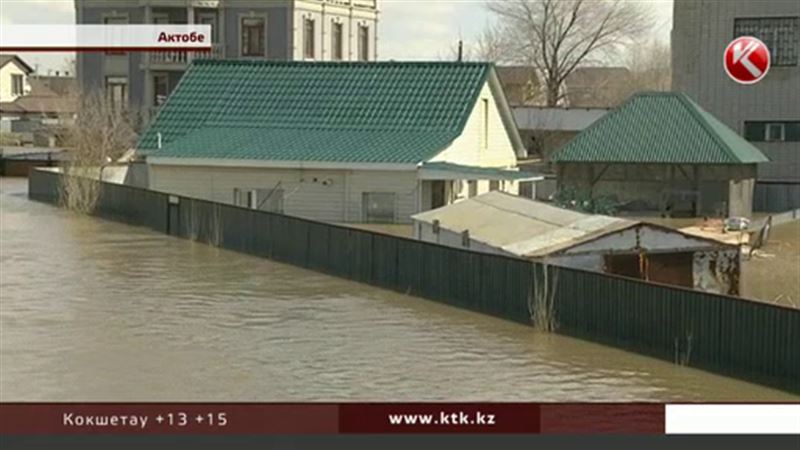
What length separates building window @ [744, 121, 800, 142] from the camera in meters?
7.01

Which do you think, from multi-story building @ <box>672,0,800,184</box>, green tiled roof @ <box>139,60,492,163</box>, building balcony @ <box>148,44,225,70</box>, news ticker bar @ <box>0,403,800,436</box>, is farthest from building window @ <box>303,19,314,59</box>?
green tiled roof @ <box>139,60,492,163</box>

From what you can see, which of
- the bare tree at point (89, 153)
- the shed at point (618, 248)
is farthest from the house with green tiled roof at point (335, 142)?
the shed at point (618, 248)

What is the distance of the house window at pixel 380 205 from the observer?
540 inches

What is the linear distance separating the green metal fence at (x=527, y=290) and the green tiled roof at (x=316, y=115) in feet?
3.60

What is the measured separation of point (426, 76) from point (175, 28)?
8.37m

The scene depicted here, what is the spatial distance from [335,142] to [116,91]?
8665mm

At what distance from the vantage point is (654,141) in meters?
15.0

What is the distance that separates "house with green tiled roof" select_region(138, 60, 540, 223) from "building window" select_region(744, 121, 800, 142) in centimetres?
200

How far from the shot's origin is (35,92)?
15.6 feet

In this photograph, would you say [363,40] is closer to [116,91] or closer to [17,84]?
[116,91]

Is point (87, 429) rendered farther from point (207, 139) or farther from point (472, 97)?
point (207, 139)

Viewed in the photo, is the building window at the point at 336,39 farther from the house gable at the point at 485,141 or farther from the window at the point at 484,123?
the window at the point at 484,123

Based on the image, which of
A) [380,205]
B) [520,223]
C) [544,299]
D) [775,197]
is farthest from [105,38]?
[775,197]

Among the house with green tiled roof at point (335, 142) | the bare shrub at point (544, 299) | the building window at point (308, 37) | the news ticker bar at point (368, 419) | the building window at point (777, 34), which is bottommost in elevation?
the bare shrub at point (544, 299)
